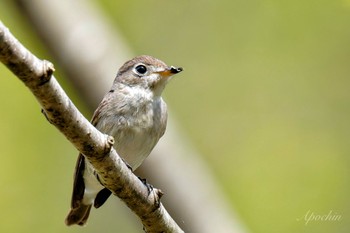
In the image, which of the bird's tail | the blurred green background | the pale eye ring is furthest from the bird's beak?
the blurred green background

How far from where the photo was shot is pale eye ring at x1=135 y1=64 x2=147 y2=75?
672 centimetres

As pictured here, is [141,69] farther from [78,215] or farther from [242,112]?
[242,112]

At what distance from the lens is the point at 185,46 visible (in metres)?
10.6

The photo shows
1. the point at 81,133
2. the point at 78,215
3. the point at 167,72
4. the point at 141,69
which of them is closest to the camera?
the point at 81,133

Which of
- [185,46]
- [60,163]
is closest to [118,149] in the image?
[60,163]

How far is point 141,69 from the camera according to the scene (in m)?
6.75

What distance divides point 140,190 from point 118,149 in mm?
1368

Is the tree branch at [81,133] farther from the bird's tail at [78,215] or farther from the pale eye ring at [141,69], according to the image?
the bird's tail at [78,215]

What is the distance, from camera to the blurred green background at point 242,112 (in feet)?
26.9

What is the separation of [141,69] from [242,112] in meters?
3.39

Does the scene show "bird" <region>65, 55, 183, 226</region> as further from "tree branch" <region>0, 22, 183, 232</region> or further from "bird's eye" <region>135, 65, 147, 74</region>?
"tree branch" <region>0, 22, 183, 232</region>

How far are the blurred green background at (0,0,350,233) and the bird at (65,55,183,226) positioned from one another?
169 centimetres

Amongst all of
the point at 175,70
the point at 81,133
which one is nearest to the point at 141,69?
the point at 175,70

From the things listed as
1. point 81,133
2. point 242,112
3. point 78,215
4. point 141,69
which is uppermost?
point 81,133
